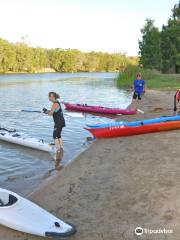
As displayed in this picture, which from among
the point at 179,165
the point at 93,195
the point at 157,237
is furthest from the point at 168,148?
the point at 157,237

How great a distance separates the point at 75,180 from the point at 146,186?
1.99 meters

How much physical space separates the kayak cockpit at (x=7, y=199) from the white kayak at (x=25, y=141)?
5265mm

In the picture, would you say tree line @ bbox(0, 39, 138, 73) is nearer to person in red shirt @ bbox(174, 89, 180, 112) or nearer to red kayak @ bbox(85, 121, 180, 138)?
person in red shirt @ bbox(174, 89, 180, 112)

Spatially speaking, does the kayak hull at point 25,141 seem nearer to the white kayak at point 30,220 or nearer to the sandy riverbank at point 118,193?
the sandy riverbank at point 118,193

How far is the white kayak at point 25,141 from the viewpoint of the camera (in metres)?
12.4

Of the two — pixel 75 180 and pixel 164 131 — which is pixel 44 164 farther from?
pixel 164 131

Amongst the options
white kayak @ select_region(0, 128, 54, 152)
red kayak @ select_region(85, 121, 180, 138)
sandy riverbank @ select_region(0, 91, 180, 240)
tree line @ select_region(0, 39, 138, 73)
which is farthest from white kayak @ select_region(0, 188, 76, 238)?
tree line @ select_region(0, 39, 138, 73)

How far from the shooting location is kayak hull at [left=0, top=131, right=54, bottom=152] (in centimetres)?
1241

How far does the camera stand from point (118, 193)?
25.0ft

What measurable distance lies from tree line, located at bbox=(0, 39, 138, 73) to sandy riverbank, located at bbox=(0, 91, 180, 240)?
79386mm

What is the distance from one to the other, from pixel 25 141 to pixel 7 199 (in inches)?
244

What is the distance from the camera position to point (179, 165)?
874cm

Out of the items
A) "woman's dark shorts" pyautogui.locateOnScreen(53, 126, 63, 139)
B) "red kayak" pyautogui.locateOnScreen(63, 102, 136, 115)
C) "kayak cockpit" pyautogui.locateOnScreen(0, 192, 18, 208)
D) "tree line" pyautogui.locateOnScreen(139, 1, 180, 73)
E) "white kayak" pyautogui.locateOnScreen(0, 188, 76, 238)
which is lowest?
"white kayak" pyautogui.locateOnScreen(0, 188, 76, 238)

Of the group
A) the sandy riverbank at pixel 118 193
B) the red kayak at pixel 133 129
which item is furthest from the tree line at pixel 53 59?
the sandy riverbank at pixel 118 193
